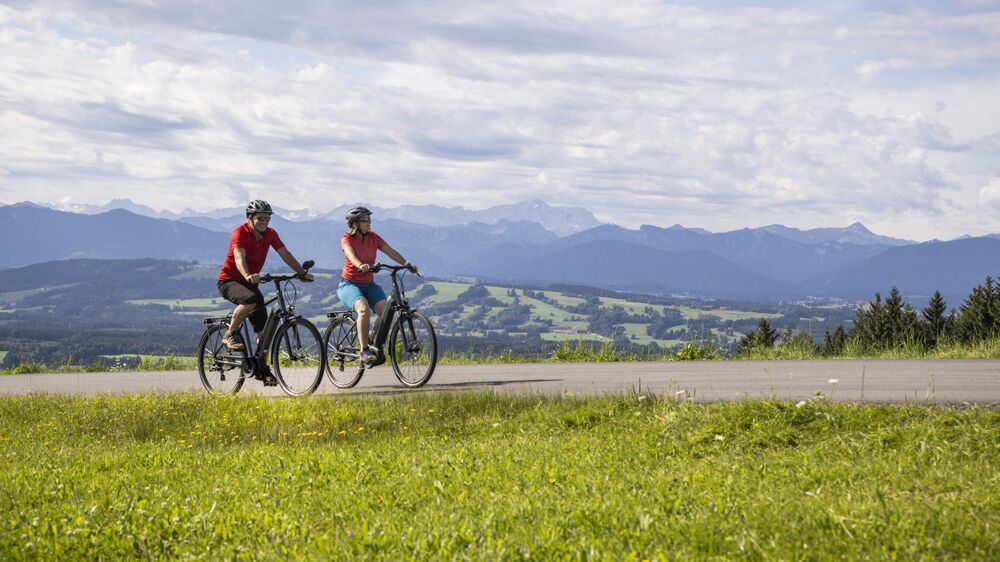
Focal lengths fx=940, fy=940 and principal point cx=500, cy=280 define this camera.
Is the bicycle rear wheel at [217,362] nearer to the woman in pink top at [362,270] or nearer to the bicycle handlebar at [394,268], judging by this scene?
the woman in pink top at [362,270]

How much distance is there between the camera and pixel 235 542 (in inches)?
228

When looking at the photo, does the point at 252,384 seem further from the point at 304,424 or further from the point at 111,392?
the point at 304,424

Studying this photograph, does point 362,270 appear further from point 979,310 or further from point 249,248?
point 979,310

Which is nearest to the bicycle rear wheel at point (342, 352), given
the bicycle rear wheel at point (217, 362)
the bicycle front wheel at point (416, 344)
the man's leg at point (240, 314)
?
the bicycle front wheel at point (416, 344)

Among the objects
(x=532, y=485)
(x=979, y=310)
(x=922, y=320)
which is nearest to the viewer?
(x=532, y=485)

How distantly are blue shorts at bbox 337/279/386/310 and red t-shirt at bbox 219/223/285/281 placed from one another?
3.59ft

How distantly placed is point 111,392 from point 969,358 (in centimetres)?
1340

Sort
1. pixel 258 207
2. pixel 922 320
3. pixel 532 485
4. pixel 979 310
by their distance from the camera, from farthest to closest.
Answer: pixel 922 320 → pixel 979 310 → pixel 258 207 → pixel 532 485

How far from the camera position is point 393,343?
43.7 ft

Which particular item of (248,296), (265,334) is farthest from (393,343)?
(248,296)

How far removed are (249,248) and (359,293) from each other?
1634mm

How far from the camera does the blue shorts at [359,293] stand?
13305mm

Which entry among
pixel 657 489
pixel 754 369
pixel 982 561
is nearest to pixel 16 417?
pixel 657 489

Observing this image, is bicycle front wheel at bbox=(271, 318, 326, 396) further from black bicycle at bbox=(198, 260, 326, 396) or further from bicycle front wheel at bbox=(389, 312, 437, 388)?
bicycle front wheel at bbox=(389, 312, 437, 388)
